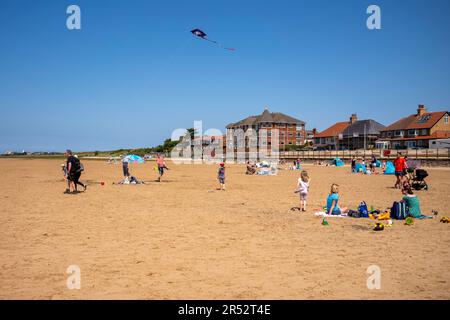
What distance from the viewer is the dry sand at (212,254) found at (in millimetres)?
5418

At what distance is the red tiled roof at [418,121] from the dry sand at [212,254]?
219ft

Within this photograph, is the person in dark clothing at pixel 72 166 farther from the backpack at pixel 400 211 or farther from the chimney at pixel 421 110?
the chimney at pixel 421 110

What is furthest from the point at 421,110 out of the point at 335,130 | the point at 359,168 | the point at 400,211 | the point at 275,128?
the point at 400,211

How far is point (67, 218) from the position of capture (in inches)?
442

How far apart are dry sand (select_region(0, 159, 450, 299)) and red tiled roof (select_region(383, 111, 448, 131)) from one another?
6676 centimetres

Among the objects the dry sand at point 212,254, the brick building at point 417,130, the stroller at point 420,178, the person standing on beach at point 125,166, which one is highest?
the brick building at point 417,130

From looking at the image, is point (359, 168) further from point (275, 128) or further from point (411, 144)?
point (275, 128)

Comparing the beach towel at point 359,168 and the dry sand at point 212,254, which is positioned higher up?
the beach towel at point 359,168

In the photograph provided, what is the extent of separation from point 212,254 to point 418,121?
259 feet

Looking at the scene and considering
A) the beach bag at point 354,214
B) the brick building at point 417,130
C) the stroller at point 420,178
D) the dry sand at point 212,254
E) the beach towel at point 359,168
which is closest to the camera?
the dry sand at point 212,254

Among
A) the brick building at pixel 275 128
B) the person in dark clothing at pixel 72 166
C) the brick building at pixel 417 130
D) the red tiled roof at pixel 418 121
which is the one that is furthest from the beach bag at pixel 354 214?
the brick building at pixel 275 128
